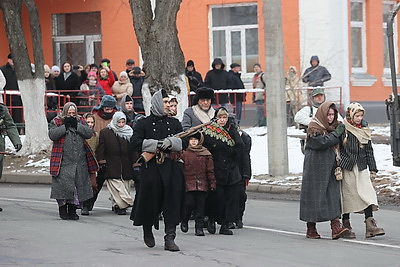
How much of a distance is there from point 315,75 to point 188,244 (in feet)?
51.9

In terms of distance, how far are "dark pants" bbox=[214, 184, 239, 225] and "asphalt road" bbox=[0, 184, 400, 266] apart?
11.5 inches

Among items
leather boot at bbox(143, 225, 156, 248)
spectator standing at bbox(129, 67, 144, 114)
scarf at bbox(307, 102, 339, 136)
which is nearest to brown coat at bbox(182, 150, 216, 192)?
scarf at bbox(307, 102, 339, 136)

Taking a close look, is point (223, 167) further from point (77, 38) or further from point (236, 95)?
point (77, 38)

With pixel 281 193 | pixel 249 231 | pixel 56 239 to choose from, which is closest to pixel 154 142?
pixel 56 239

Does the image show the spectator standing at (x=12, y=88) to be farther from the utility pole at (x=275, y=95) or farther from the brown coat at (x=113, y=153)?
the brown coat at (x=113, y=153)

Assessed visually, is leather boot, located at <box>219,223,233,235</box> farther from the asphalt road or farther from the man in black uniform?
the man in black uniform

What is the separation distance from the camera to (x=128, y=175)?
15805 millimetres

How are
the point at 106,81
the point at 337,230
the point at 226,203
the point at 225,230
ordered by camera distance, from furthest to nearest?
the point at 106,81 → the point at 226,203 → the point at 225,230 → the point at 337,230

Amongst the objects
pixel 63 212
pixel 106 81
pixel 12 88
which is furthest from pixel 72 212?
pixel 12 88

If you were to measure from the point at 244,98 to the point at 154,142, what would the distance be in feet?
51.3

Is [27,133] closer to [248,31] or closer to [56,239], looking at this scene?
[248,31]

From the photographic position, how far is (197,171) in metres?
13.4

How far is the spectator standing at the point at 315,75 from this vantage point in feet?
90.2

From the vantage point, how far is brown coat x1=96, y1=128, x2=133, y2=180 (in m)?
15.7
